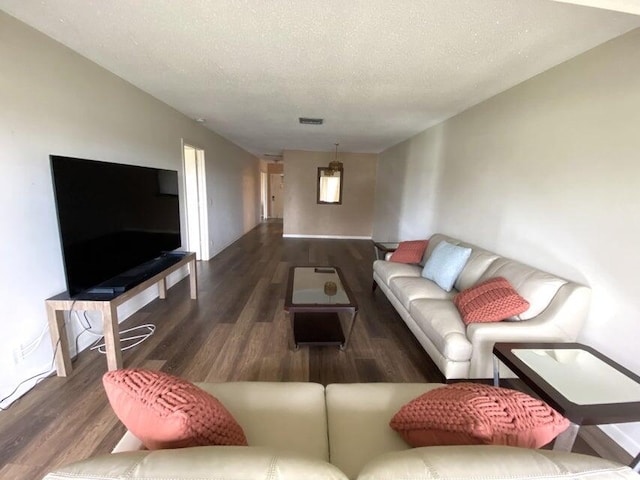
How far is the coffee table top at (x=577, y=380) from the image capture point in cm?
119

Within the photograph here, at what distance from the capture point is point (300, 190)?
7715 mm

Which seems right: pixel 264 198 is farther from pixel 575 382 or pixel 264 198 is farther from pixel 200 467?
pixel 200 467

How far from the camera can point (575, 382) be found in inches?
54.2

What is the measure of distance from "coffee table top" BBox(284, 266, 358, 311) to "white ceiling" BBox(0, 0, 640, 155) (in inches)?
73.5

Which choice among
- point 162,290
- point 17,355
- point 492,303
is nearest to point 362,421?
point 492,303

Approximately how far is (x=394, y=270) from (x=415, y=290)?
24.0 inches

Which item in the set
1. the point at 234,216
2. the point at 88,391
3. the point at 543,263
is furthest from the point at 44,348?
the point at 234,216

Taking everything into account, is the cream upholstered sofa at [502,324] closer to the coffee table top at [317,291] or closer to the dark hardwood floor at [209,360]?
the dark hardwood floor at [209,360]

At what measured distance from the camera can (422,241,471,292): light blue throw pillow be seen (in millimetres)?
2764

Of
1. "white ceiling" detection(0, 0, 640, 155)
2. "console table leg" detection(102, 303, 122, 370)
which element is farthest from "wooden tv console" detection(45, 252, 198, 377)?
"white ceiling" detection(0, 0, 640, 155)

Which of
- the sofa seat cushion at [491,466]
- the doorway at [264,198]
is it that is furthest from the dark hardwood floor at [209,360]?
the doorway at [264,198]

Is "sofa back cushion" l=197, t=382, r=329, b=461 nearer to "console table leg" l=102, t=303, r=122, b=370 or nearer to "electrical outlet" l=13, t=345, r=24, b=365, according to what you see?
"console table leg" l=102, t=303, r=122, b=370

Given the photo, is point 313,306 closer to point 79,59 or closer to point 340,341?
point 340,341

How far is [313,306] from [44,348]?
1928 mm
